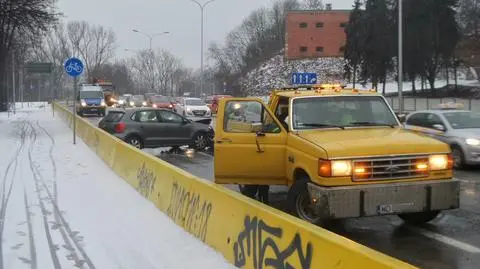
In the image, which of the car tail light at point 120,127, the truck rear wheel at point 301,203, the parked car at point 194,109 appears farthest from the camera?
the parked car at point 194,109

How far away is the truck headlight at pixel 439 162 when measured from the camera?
7.52 metres

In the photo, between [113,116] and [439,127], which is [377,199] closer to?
[439,127]

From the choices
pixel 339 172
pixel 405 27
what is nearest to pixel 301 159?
pixel 339 172

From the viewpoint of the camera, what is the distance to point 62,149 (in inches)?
832

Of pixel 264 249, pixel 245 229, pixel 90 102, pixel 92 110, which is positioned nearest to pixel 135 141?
pixel 245 229

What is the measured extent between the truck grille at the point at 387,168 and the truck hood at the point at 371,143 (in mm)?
85

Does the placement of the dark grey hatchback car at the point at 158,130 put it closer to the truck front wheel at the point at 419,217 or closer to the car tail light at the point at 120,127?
the car tail light at the point at 120,127

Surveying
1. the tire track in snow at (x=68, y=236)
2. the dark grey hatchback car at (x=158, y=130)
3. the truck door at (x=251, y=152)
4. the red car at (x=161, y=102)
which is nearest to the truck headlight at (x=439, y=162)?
the truck door at (x=251, y=152)

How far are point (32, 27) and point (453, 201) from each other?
28206 millimetres

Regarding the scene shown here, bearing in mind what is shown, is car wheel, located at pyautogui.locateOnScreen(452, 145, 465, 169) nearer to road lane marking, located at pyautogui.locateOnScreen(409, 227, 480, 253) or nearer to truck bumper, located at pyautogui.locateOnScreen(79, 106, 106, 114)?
road lane marking, located at pyautogui.locateOnScreen(409, 227, 480, 253)

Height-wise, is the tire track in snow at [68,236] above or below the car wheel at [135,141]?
below

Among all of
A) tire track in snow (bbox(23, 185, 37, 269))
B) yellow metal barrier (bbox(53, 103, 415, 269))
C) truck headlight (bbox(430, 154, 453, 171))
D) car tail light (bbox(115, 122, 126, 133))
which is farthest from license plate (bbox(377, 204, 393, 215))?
car tail light (bbox(115, 122, 126, 133))

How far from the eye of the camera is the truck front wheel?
8.24 m

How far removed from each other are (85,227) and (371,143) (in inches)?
165
